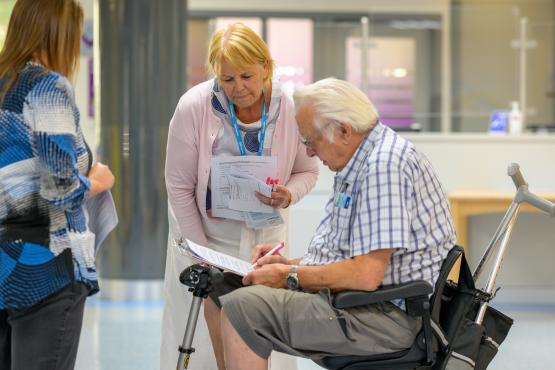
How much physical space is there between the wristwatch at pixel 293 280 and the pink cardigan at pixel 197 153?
0.64 metres

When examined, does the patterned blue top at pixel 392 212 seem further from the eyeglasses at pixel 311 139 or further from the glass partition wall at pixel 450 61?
the glass partition wall at pixel 450 61

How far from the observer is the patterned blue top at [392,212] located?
2.34 metres

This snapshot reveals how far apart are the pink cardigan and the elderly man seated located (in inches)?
24.5

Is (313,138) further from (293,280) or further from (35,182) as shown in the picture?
(35,182)

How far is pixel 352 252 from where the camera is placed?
2.39 m

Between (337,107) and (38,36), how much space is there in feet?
2.57

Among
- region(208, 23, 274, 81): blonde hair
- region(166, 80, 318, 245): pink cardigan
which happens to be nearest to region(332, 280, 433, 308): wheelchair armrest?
region(166, 80, 318, 245): pink cardigan

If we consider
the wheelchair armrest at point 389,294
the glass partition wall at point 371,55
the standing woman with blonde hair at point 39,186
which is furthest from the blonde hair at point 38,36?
the glass partition wall at point 371,55

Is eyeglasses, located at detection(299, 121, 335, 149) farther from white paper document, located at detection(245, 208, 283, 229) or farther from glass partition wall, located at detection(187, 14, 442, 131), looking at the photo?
glass partition wall, located at detection(187, 14, 442, 131)

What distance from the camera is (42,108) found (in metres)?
2.11

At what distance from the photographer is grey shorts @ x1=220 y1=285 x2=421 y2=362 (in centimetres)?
242

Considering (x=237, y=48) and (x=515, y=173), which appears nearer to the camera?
(x=515, y=173)

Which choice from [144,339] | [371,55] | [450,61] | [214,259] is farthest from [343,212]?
[450,61]

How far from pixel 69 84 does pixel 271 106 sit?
1.04m
